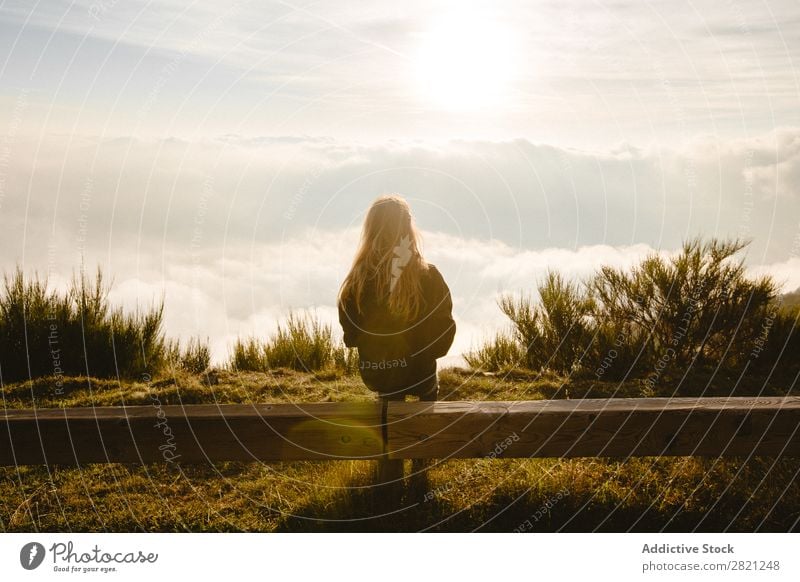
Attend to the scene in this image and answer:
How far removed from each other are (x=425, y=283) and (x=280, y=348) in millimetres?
3407

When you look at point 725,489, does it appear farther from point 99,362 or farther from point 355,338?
point 99,362

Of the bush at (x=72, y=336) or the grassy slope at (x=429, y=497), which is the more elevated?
the bush at (x=72, y=336)

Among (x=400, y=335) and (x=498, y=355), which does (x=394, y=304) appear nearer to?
(x=400, y=335)

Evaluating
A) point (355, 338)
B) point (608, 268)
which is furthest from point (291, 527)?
point (608, 268)

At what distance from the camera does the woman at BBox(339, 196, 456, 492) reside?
427 cm

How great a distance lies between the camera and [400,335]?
4.30 m

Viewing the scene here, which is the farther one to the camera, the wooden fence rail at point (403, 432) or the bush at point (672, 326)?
the bush at point (672, 326)

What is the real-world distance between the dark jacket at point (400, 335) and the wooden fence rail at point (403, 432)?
3.22 feet

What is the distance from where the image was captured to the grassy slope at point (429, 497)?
3857mm
